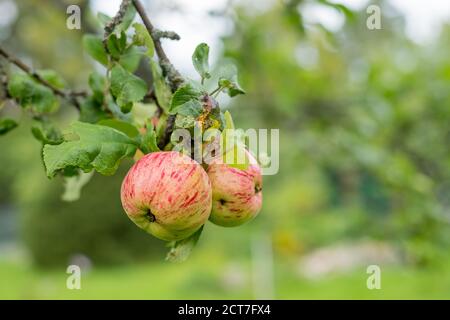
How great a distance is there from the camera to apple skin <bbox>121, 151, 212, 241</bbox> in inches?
33.6

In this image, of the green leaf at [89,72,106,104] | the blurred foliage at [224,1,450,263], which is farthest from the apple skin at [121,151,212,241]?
the blurred foliage at [224,1,450,263]

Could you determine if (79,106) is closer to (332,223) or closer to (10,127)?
(10,127)

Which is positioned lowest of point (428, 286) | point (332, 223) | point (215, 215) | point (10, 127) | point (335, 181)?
point (215, 215)

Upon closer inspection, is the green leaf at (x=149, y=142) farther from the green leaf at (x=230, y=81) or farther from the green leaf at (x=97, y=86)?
the green leaf at (x=97, y=86)

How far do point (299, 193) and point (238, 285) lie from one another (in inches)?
162

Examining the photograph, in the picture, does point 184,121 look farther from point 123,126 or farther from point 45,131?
point 45,131

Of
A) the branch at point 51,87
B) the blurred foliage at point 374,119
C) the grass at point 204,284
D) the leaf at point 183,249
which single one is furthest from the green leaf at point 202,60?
the grass at point 204,284

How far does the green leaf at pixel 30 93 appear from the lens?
124cm

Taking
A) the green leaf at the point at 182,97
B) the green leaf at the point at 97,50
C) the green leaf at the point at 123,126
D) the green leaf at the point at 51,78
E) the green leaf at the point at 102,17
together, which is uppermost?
the green leaf at the point at 51,78

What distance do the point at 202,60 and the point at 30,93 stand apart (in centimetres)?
47

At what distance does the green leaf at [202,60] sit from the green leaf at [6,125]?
1.78 ft

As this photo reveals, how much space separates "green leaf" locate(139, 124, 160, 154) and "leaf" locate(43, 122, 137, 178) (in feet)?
0.05
